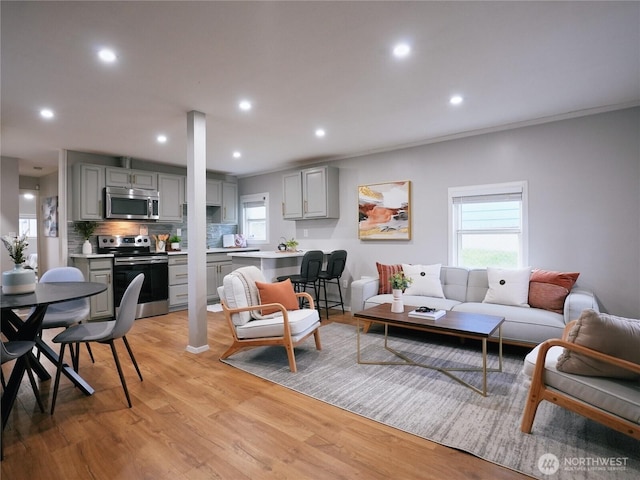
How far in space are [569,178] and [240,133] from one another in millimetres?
3887

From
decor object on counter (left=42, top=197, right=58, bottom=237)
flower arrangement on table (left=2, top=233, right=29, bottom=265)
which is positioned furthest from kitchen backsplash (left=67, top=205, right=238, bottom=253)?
flower arrangement on table (left=2, top=233, right=29, bottom=265)

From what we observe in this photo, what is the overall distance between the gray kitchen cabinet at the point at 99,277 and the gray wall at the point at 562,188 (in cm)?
414

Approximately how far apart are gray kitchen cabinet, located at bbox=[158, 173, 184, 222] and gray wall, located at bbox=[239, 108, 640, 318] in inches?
144

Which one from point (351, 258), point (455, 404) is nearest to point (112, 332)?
point (455, 404)

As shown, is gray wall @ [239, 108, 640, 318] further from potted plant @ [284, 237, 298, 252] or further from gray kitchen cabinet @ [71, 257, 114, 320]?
gray kitchen cabinet @ [71, 257, 114, 320]

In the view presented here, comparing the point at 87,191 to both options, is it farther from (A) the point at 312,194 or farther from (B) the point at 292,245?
(A) the point at 312,194

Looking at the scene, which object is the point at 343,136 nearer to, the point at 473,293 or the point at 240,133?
the point at 240,133

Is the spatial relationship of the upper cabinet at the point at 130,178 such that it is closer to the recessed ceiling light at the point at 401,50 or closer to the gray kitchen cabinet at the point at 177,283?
the gray kitchen cabinet at the point at 177,283

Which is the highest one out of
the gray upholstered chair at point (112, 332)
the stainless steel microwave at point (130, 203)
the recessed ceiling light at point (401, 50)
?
the recessed ceiling light at point (401, 50)

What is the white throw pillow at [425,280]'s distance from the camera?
419 cm

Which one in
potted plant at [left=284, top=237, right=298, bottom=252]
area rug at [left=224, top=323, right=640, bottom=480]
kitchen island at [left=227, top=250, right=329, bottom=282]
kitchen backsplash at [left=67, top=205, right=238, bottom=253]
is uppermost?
kitchen backsplash at [left=67, top=205, right=238, bottom=253]

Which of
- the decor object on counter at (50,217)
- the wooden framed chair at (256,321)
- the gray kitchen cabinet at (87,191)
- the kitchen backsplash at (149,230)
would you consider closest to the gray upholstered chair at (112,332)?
the wooden framed chair at (256,321)

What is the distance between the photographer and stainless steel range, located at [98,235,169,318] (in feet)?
16.3

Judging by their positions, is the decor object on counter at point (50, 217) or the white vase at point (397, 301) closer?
the white vase at point (397, 301)
